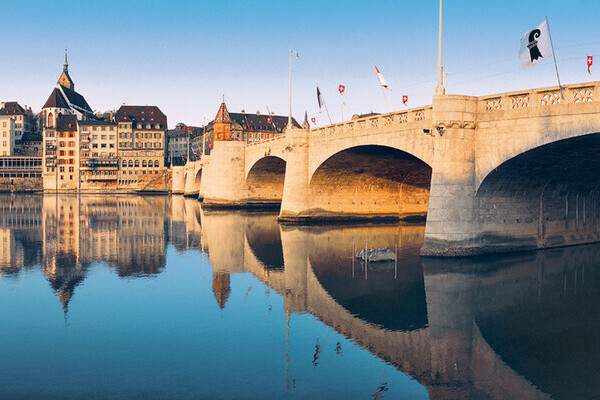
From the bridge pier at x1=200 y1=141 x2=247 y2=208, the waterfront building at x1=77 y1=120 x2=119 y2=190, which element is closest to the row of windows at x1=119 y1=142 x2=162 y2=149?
the waterfront building at x1=77 y1=120 x2=119 y2=190

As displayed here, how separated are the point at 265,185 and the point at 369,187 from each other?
26899mm

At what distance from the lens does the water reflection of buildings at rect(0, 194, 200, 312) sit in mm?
28141

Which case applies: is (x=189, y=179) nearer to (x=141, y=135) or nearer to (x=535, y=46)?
(x=141, y=135)

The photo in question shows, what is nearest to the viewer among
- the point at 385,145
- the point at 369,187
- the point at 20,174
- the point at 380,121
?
the point at 385,145

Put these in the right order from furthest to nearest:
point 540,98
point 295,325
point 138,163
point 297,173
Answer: point 138,163
point 297,173
point 540,98
point 295,325

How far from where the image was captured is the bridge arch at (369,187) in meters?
47.2

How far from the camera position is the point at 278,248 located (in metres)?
36.5

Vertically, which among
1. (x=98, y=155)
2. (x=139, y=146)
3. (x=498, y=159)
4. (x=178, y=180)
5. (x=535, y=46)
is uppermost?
(x=139, y=146)

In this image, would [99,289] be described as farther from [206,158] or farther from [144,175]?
[144,175]

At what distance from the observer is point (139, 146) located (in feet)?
489

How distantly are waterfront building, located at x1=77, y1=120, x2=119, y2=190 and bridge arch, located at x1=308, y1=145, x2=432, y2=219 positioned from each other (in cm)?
10805

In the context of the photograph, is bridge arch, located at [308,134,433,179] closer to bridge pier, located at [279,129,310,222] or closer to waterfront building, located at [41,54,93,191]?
bridge pier, located at [279,129,310,222]

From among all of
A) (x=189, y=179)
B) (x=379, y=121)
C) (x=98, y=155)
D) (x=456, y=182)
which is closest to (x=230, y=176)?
(x=379, y=121)

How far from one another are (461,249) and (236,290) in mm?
13073
